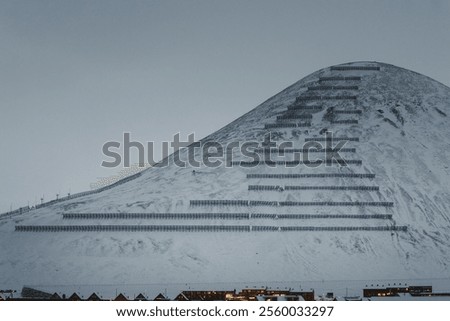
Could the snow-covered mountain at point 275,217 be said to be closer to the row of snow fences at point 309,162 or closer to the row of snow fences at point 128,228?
the row of snow fences at point 128,228

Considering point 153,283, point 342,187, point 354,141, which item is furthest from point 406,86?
point 153,283

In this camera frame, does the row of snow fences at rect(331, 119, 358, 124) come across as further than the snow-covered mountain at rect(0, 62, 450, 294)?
Yes

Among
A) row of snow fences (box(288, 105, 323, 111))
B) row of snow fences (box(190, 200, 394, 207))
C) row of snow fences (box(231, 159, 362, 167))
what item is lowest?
row of snow fences (box(190, 200, 394, 207))

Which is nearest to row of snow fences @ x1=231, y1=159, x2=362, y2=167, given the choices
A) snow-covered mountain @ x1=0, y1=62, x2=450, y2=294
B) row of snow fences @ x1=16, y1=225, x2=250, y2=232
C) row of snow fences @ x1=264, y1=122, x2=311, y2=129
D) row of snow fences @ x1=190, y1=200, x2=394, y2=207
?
snow-covered mountain @ x1=0, y1=62, x2=450, y2=294

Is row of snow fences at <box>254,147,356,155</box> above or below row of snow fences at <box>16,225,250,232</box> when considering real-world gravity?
above

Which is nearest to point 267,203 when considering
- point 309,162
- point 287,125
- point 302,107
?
point 309,162

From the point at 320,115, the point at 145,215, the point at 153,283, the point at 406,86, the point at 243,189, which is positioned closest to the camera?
the point at 153,283

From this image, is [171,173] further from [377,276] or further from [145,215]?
[377,276]

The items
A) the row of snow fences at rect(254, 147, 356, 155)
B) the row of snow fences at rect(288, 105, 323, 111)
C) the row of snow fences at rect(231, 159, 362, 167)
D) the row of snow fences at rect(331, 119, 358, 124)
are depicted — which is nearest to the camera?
the row of snow fences at rect(231, 159, 362, 167)

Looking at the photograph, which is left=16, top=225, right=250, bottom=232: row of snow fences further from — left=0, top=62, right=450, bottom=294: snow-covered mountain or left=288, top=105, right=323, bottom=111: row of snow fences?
left=288, top=105, right=323, bottom=111: row of snow fences
